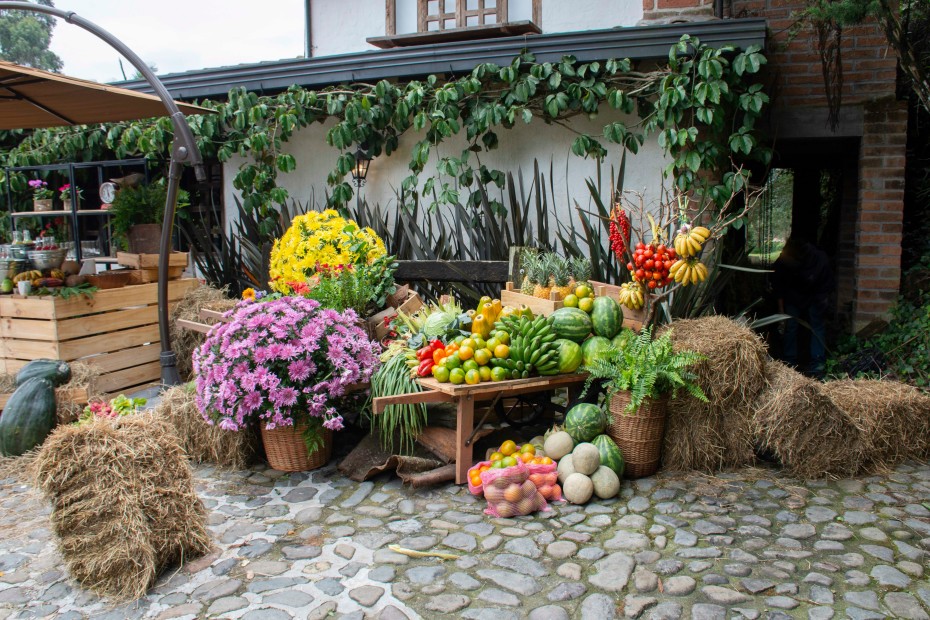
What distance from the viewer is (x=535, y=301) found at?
509 centimetres

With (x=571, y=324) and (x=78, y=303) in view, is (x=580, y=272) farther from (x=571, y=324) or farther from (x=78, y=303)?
(x=78, y=303)

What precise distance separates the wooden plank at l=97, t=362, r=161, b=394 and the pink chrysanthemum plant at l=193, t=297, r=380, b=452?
2.10 meters

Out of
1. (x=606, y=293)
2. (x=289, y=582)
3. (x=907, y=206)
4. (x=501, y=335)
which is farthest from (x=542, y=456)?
(x=907, y=206)

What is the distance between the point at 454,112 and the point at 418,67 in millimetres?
697

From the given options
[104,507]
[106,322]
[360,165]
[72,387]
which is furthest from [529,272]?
[106,322]

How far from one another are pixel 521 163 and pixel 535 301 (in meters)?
2.61

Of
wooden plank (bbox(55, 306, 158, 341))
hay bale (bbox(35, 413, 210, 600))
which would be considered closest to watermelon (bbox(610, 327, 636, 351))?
hay bale (bbox(35, 413, 210, 600))

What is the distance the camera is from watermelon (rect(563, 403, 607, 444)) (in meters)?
4.39

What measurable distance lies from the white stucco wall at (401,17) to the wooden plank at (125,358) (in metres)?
4.49

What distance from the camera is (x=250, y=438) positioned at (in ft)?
15.6

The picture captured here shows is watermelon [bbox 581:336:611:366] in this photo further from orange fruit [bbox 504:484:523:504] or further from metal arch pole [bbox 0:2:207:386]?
metal arch pole [bbox 0:2:207:386]

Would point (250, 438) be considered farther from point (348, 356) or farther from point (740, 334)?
point (740, 334)

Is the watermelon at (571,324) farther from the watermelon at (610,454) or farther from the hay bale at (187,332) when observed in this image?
the hay bale at (187,332)

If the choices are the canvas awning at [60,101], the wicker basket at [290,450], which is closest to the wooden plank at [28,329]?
the canvas awning at [60,101]
